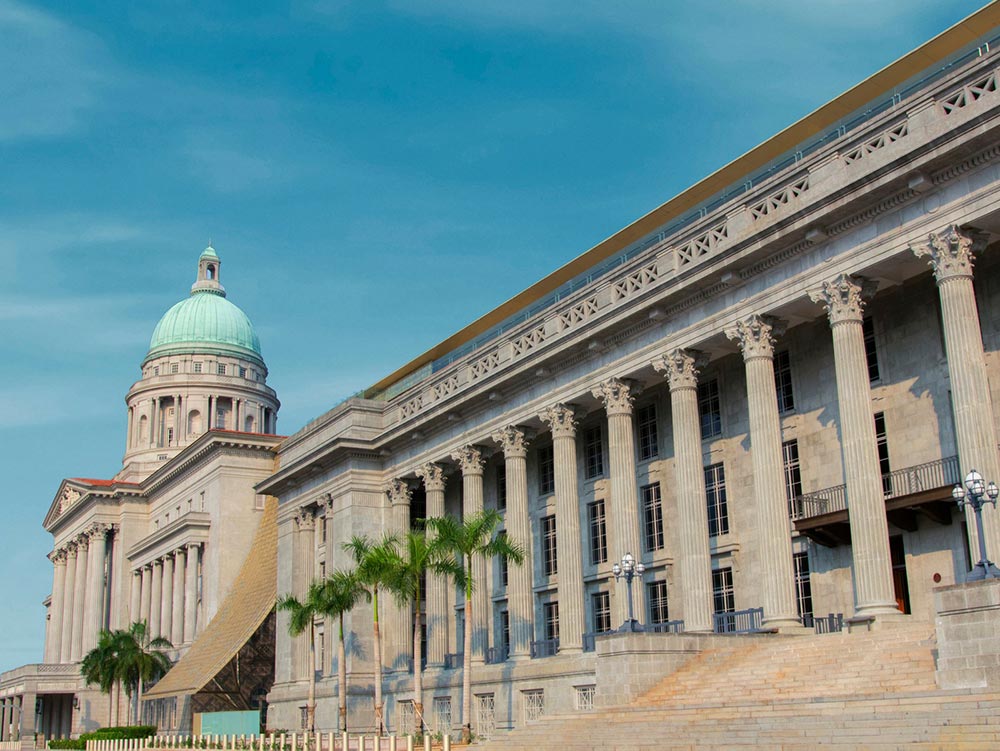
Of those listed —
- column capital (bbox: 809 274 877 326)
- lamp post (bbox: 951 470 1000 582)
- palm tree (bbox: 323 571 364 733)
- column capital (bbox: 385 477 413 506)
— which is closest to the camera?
lamp post (bbox: 951 470 1000 582)

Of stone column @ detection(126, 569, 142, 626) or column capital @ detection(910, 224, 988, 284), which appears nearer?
column capital @ detection(910, 224, 988, 284)

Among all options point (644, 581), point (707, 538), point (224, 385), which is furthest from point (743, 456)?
point (224, 385)

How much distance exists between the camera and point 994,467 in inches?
1016

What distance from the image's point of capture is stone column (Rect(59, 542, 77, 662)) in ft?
326

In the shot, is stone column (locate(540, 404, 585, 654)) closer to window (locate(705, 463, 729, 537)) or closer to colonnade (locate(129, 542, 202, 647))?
window (locate(705, 463, 729, 537))

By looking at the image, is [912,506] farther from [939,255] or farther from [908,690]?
[908,690]

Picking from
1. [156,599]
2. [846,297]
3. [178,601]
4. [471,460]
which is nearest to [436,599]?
[471,460]

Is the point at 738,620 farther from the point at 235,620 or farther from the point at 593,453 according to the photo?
the point at 235,620

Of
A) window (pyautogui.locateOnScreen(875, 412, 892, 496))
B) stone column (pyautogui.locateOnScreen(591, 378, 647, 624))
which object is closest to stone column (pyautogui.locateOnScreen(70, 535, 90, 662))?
stone column (pyautogui.locateOnScreen(591, 378, 647, 624))

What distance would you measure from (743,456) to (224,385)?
78.7 metres

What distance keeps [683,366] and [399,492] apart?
65.1ft

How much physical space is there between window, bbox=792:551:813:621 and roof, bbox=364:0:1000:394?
1354 cm

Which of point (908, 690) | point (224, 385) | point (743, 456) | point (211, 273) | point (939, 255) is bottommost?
point (908, 690)

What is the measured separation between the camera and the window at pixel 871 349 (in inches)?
1292
